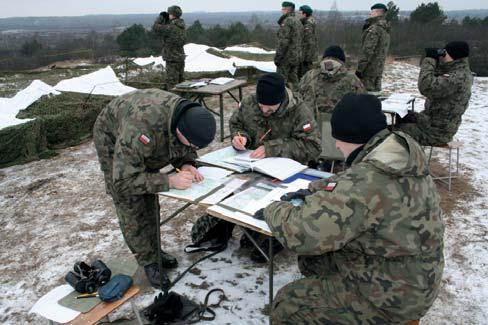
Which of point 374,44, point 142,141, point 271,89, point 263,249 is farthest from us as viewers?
point 374,44

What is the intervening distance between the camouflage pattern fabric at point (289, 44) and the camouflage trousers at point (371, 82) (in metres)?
1.32

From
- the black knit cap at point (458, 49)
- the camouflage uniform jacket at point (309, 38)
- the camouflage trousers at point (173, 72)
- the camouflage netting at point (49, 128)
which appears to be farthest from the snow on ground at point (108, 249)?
the camouflage uniform jacket at point (309, 38)

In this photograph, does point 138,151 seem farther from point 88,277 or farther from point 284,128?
point 284,128

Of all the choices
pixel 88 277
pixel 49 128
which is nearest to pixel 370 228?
pixel 88 277

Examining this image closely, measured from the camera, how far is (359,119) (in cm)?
172

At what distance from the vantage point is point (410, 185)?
61.4 inches

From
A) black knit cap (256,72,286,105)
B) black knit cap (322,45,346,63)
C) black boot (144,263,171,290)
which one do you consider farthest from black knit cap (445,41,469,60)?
black boot (144,263,171,290)

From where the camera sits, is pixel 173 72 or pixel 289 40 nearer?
pixel 289 40

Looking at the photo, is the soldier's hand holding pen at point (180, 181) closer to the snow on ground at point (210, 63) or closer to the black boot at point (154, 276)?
the black boot at point (154, 276)

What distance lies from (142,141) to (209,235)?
1374 millimetres

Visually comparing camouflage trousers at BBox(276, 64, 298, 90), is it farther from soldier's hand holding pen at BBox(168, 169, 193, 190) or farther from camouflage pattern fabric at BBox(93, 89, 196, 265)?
soldier's hand holding pen at BBox(168, 169, 193, 190)

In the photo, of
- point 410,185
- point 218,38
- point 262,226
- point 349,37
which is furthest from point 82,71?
point 349,37

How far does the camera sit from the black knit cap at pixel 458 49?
421 centimetres

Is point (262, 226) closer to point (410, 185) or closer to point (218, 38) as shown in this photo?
point (410, 185)
